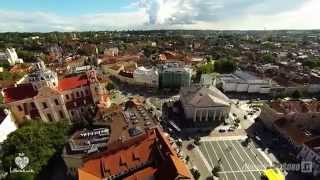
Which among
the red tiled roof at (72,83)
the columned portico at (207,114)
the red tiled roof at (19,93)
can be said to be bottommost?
the columned portico at (207,114)

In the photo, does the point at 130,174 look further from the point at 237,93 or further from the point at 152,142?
the point at 237,93

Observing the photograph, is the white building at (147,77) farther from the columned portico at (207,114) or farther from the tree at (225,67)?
the columned portico at (207,114)

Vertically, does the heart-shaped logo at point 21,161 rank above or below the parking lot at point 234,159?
above

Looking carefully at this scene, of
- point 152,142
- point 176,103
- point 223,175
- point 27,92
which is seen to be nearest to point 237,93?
point 176,103

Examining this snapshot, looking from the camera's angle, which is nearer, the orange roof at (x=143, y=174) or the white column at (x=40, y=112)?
the orange roof at (x=143, y=174)

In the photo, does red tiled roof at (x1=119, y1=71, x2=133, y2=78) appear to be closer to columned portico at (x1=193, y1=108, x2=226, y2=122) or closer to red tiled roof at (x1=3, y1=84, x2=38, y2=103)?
columned portico at (x1=193, y1=108, x2=226, y2=122)
